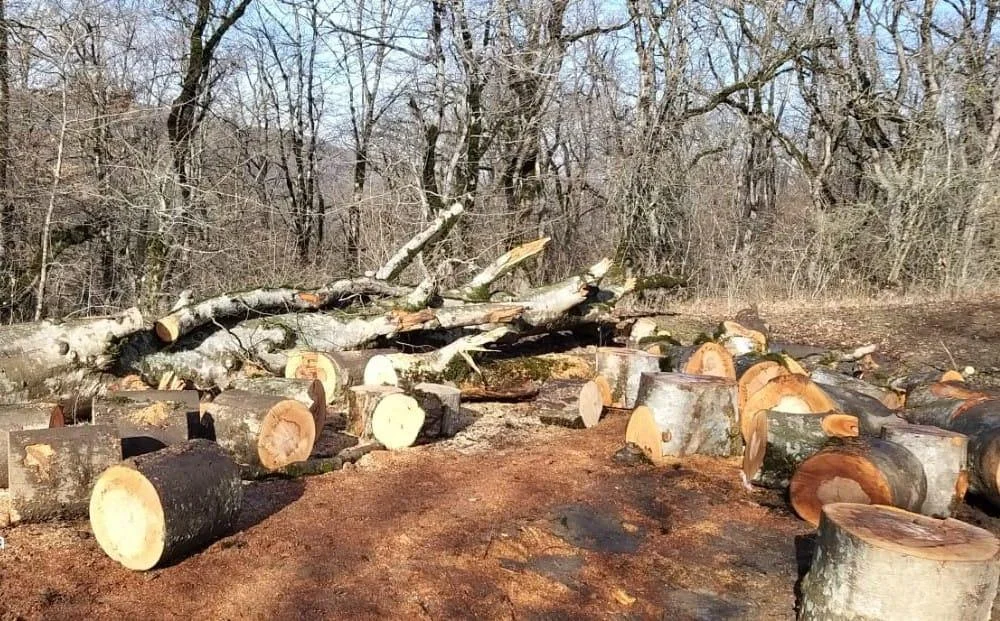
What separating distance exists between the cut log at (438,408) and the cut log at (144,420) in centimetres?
193

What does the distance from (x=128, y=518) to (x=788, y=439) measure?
420cm

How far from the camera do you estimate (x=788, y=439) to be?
4.83m

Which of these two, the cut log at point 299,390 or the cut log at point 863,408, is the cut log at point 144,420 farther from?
the cut log at point 863,408

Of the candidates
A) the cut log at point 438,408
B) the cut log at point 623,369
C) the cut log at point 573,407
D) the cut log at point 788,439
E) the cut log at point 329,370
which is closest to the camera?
the cut log at point 788,439

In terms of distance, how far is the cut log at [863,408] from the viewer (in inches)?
217

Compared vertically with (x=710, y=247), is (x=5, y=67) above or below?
above

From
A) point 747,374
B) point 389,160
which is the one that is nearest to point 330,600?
point 747,374

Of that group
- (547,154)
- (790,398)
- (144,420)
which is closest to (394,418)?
(144,420)

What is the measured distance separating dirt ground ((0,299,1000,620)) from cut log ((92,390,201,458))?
2.01 ft

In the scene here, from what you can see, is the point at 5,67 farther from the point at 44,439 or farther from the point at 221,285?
the point at 44,439

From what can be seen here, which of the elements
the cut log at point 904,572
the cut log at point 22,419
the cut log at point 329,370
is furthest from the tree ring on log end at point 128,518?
the cut log at point 329,370

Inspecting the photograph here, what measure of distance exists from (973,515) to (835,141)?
1486cm

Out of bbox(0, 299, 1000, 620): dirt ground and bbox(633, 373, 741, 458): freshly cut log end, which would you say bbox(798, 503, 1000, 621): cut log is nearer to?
bbox(0, 299, 1000, 620): dirt ground

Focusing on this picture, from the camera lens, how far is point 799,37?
16625 mm
